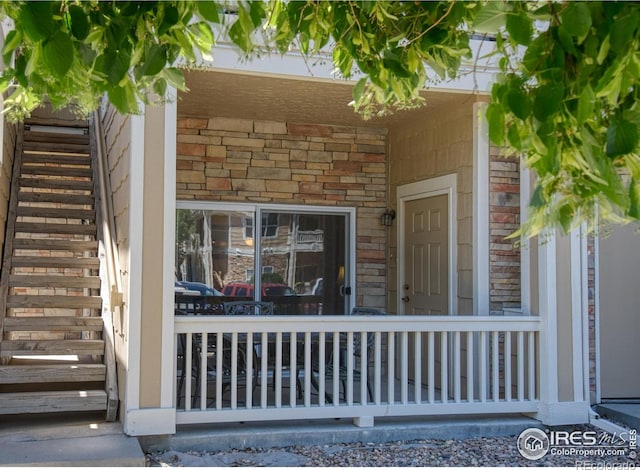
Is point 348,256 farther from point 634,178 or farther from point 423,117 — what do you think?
point 634,178

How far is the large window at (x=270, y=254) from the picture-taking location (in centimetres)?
754

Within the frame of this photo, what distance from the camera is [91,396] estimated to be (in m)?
5.39

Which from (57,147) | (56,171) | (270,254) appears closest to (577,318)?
(270,254)

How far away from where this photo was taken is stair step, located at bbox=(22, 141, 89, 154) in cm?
882

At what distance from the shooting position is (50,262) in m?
6.82

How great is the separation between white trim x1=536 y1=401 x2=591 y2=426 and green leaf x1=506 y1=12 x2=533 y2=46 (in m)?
4.63

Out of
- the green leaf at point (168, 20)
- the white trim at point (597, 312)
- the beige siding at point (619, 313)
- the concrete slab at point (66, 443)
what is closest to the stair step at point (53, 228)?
the concrete slab at point (66, 443)

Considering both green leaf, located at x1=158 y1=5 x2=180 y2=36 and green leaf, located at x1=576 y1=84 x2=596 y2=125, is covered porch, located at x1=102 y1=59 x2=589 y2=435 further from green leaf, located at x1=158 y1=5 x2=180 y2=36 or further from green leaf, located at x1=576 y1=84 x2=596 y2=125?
green leaf, located at x1=576 y1=84 x2=596 y2=125

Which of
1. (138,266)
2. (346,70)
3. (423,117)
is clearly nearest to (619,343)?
(423,117)

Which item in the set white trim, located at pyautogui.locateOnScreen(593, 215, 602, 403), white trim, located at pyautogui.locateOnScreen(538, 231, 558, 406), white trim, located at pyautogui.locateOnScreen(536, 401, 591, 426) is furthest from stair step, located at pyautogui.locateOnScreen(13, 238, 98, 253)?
white trim, located at pyautogui.locateOnScreen(593, 215, 602, 403)

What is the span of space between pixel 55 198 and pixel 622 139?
7.13 meters

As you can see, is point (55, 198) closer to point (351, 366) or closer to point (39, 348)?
point (39, 348)

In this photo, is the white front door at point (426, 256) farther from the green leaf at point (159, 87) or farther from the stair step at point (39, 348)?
the green leaf at point (159, 87)

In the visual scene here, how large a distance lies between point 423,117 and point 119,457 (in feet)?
15.0
